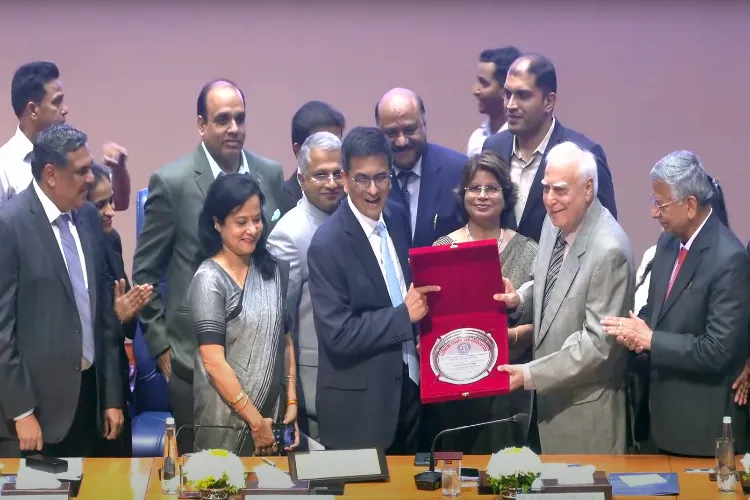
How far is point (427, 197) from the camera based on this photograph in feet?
16.5

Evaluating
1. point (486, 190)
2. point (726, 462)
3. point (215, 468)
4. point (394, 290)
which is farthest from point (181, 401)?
point (726, 462)

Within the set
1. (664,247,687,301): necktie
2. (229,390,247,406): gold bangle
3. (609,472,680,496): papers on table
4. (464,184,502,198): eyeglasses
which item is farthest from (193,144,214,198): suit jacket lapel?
(609,472,680,496): papers on table

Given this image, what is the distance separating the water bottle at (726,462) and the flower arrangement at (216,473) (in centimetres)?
150

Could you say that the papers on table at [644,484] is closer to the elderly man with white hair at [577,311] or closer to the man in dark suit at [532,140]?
the elderly man with white hair at [577,311]

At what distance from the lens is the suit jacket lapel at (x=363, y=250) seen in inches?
173

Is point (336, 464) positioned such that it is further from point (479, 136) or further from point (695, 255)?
point (479, 136)

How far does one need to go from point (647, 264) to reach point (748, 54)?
235 cm

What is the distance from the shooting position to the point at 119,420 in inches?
184

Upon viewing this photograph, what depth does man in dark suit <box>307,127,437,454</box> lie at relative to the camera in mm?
4359

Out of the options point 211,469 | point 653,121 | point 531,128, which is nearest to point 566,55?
point 653,121

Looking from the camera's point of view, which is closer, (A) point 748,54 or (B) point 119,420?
(B) point 119,420

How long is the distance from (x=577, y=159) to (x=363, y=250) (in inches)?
32.3

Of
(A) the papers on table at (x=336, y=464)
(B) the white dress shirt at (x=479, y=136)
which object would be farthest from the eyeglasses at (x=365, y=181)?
(B) the white dress shirt at (x=479, y=136)

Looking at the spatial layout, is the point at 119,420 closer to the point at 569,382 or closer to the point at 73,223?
the point at 73,223
